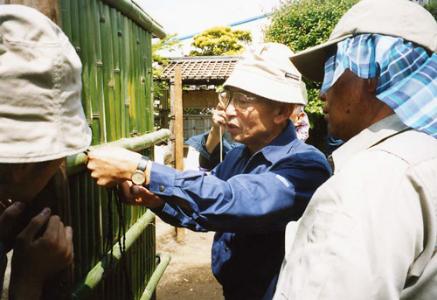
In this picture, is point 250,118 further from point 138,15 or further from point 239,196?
point 138,15

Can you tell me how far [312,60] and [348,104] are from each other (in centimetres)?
48

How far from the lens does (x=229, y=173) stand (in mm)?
2600

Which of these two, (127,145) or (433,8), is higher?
(433,8)

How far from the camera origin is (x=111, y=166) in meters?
1.66

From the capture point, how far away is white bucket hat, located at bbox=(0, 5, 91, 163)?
3.29ft

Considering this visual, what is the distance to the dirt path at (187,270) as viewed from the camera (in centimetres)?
516

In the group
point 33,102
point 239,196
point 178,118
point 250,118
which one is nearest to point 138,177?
point 239,196

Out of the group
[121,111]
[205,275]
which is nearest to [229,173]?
[121,111]

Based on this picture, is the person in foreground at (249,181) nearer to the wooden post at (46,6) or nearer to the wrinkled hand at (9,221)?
the wrinkled hand at (9,221)

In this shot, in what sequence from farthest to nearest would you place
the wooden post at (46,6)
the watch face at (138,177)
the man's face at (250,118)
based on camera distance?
the man's face at (250,118), the watch face at (138,177), the wooden post at (46,6)

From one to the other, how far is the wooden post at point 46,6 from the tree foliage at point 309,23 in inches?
353

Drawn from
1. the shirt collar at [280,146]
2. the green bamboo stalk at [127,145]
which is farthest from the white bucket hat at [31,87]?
the shirt collar at [280,146]

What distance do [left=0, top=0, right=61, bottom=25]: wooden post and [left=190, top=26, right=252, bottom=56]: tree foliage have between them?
1819cm

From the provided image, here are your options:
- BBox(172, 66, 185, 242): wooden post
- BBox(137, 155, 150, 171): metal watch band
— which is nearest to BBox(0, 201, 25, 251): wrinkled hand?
BBox(137, 155, 150, 171): metal watch band
